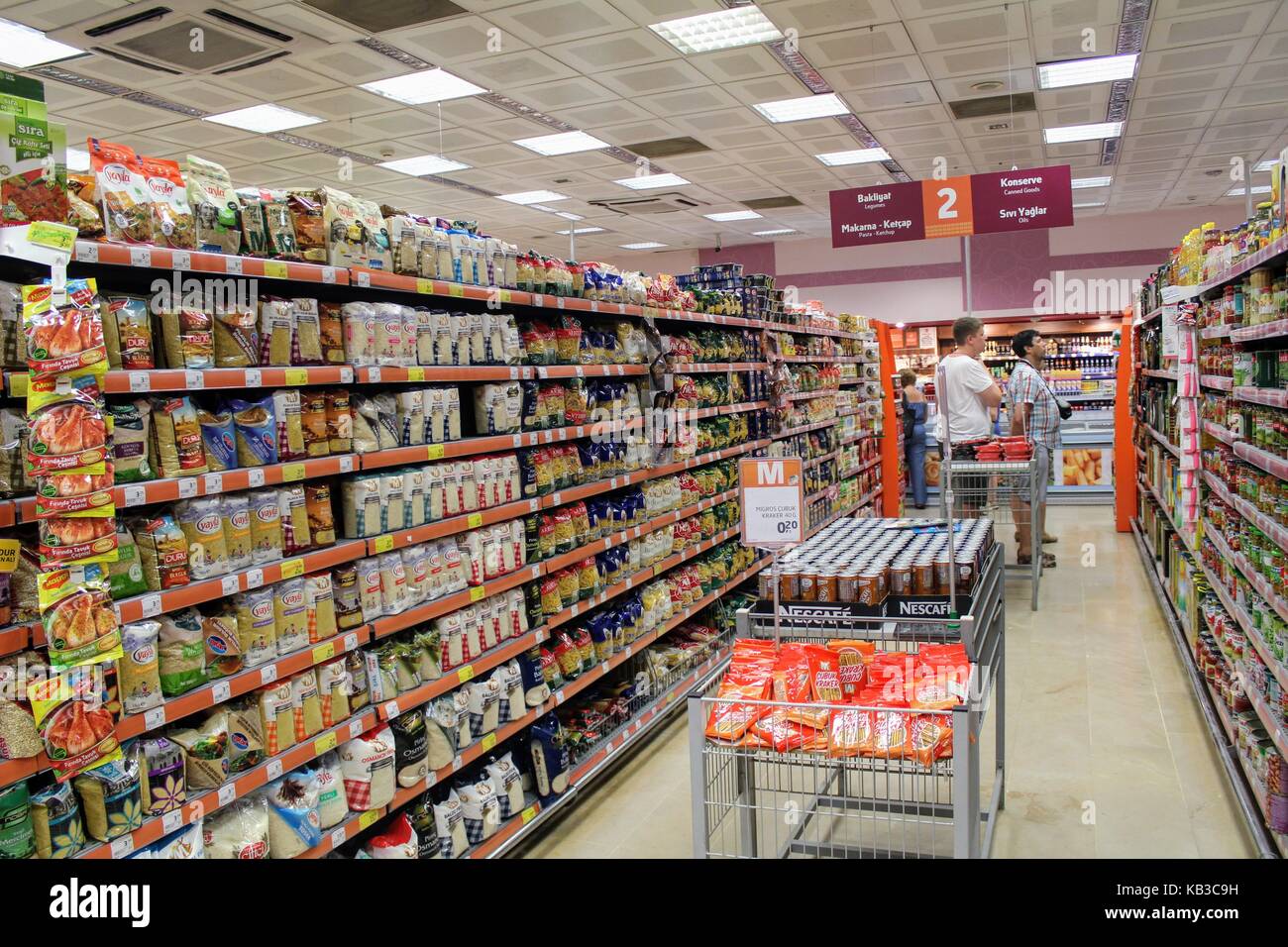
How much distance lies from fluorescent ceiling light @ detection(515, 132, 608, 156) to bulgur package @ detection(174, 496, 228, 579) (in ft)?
24.9

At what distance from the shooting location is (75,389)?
2172 millimetres

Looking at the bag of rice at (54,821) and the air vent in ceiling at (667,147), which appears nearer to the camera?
the bag of rice at (54,821)

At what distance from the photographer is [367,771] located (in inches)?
121

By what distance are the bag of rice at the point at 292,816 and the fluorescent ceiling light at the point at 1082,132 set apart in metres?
9.84

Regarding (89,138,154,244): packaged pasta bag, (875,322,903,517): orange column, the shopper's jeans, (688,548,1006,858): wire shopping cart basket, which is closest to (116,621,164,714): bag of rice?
(89,138,154,244): packaged pasta bag

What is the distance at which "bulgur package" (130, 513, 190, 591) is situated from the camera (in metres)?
2.47

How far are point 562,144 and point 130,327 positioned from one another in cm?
801

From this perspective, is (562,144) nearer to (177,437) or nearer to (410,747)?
(410,747)

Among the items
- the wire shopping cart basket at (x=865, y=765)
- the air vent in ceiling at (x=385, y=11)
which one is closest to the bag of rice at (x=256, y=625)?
the wire shopping cart basket at (x=865, y=765)

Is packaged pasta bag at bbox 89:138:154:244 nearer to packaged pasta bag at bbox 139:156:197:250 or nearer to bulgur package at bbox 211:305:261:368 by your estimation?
packaged pasta bag at bbox 139:156:197:250

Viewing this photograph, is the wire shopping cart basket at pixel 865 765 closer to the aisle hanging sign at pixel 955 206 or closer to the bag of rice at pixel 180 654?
the bag of rice at pixel 180 654

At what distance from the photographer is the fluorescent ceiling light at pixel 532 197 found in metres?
12.3

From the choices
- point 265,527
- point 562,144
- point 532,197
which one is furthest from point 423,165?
point 265,527
